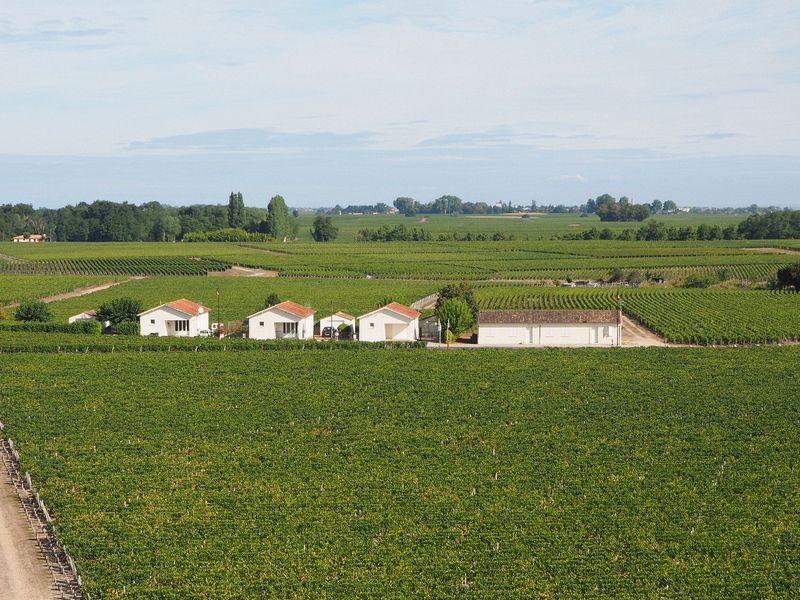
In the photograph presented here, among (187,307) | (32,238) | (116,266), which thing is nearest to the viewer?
(187,307)

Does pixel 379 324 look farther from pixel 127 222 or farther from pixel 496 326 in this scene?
pixel 127 222

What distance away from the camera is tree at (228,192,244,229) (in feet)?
582

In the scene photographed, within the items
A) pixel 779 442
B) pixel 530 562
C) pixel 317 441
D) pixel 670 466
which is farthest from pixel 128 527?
pixel 779 442

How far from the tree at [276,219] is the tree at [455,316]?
11501 centimetres

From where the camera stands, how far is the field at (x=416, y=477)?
2308 cm

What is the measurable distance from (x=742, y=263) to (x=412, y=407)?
80024mm

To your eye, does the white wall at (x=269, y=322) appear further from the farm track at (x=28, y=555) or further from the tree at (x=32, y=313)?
the farm track at (x=28, y=555)

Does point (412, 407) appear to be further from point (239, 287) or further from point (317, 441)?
point (239, 287)

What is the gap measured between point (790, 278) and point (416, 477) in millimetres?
61454

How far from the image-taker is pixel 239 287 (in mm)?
84250

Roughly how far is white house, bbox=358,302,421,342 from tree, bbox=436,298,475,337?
1.92 metres

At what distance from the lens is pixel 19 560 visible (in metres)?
24.1

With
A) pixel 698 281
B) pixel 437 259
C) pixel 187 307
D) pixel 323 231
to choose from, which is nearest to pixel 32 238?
pixel 323 231

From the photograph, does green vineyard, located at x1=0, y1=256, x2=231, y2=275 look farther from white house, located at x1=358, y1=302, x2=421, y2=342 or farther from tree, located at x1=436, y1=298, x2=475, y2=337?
tree, located at x1=436, y1=298, x2=475, y2=337
